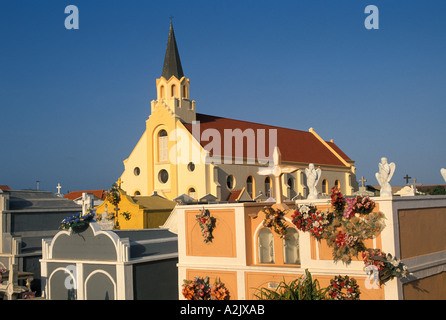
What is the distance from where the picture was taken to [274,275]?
14.6m

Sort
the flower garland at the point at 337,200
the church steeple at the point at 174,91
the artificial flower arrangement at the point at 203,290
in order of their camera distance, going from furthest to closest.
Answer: the church steeple at the point at 174,91 < the artificial flower arrangement at the point at 203,290 < the flower garland at the point at 337,200

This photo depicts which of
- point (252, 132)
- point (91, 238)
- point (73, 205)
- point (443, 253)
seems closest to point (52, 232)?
point (73, 205)

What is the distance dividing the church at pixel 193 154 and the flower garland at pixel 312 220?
26974mm

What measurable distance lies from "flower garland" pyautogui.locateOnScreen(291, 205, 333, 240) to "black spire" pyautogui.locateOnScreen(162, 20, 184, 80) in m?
35.1

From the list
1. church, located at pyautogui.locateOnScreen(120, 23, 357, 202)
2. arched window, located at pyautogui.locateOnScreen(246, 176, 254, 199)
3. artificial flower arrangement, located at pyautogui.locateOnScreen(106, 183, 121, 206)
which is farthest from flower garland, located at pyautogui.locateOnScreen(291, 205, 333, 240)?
arched window, located at pyautogui.locateOnScreen(246, 176, 254, 199)

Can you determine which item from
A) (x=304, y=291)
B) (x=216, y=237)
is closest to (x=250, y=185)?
(x=216, y=237)

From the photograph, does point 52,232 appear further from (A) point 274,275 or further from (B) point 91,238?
(A) point 274,275

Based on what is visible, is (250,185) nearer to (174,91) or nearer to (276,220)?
(174,91)

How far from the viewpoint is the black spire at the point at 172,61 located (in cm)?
4709

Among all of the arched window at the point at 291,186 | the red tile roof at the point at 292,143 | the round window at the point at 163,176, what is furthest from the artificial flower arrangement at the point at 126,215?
the arched window at the point at 291,186

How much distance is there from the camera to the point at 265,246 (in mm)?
15242

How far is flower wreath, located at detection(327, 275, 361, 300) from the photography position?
497 inches
